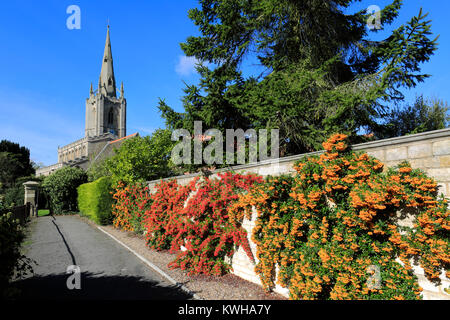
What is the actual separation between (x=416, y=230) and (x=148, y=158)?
12.6 metres

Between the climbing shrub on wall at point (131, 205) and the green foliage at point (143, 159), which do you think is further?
the green foliage at point (143, 159)

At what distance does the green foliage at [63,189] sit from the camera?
2169cm

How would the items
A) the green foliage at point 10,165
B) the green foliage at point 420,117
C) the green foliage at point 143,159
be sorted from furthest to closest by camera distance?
the green foliage at point 10,165
the green foliage at point 143,159
the green foliage at point 420,117

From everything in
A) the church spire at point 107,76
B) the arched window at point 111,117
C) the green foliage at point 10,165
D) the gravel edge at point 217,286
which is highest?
the church spire at point 107,76

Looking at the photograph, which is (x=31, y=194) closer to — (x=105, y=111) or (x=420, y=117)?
(x=420, y=117)

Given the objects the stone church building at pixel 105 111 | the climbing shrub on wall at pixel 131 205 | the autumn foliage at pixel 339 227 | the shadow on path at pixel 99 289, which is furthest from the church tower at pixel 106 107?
the autumn foliage at pixel 339 227

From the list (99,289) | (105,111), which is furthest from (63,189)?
(105,111)

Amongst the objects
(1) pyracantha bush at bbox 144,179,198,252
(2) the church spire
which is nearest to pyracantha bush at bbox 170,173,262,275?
(1) pyracantha bush at bbox 144,179,198,252

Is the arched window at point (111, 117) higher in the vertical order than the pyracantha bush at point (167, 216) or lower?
higher

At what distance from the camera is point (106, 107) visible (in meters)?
72.3

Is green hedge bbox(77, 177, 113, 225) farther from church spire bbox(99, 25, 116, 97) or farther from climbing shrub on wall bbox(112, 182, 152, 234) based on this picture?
church spire bbox(99, 25, 116, 97)

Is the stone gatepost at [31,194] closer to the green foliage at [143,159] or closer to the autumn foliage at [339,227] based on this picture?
the green foliage at [143,159]

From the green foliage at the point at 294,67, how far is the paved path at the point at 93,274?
5.37 m

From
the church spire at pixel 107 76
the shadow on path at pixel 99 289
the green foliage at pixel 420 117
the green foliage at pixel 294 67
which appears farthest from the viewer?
the church spire at pixel 107 76
